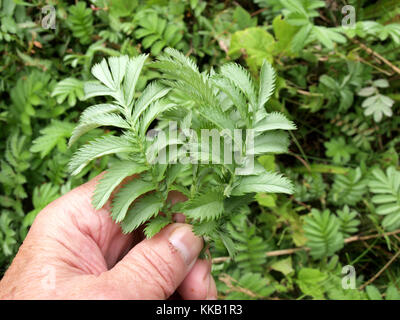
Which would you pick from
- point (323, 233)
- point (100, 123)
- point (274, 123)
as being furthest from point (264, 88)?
point (323, 233)

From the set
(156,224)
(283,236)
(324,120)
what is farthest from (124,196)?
(324,120)

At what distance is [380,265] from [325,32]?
4.93 feet

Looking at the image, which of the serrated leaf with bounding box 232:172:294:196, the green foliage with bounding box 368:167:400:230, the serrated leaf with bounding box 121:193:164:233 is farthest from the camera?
the green foliage with bounding box 368:167:400:230

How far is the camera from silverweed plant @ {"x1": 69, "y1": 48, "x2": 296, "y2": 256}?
1.12 meters

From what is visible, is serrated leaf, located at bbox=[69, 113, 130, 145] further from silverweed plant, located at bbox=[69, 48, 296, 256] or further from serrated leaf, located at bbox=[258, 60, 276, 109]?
Result: serrated leaf, located at bbox=[258, 60, 276, 109]

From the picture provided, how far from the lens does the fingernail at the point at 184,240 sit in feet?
4.31

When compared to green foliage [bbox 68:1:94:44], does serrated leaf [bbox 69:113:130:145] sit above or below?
below

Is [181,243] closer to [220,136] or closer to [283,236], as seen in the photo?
[220,136]

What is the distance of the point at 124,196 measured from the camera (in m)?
1.20

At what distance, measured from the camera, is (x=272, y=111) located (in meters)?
1.85

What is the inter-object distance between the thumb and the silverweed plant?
0.28 feet

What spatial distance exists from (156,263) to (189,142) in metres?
0.49

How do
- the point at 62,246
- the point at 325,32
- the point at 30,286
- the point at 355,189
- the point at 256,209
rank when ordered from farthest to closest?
1. the point at 256,209
2. the point at 355,189
3. the point at 325,32
4. the point at 62,246
5. the point at 30,286

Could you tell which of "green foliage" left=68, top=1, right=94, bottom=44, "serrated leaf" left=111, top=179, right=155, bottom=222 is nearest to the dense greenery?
"green foliage" left=68, top=1, right=94, bottom=44
